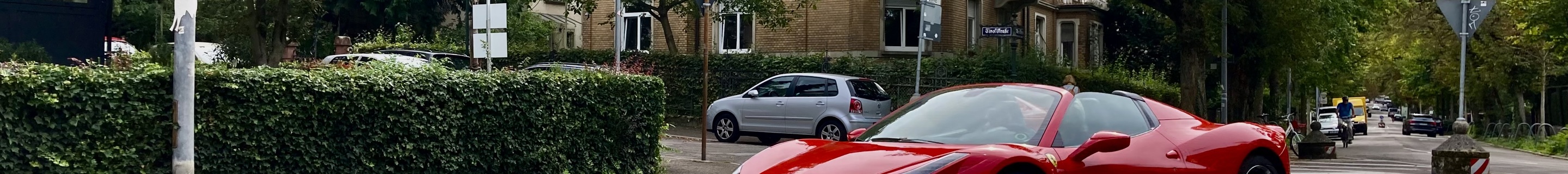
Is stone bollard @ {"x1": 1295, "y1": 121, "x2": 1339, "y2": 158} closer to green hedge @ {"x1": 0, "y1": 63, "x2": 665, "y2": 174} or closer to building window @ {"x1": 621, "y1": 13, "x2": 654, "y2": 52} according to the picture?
green hedge @ {"x1": 0, "y1": 63, "x2": 665, "y2": 174}

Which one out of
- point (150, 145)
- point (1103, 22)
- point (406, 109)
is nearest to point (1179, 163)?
point (406, 109)

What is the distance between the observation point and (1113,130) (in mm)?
7816

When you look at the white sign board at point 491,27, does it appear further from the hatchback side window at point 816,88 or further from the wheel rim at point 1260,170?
the wheel rim at point 1260,170

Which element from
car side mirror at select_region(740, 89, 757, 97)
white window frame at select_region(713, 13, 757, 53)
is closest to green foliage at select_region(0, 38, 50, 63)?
car side mirror at select_region(740, 89, 757, 97)

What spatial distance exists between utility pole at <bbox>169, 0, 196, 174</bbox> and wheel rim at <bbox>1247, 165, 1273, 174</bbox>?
18.3ft

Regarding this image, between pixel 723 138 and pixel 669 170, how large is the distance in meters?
6.87

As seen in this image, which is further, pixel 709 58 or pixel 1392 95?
pixel 1392 95

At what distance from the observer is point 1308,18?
1046 inches

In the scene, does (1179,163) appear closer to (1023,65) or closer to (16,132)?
(16,132)

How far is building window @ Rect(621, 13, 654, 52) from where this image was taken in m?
31.0

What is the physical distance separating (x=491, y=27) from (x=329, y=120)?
651 centimetres

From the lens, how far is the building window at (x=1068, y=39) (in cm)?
3672

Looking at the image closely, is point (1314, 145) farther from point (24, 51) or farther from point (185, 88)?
point (185, 88)

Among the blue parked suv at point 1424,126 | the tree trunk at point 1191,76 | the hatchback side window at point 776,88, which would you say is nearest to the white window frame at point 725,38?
the tree trunk at point 1191,76
